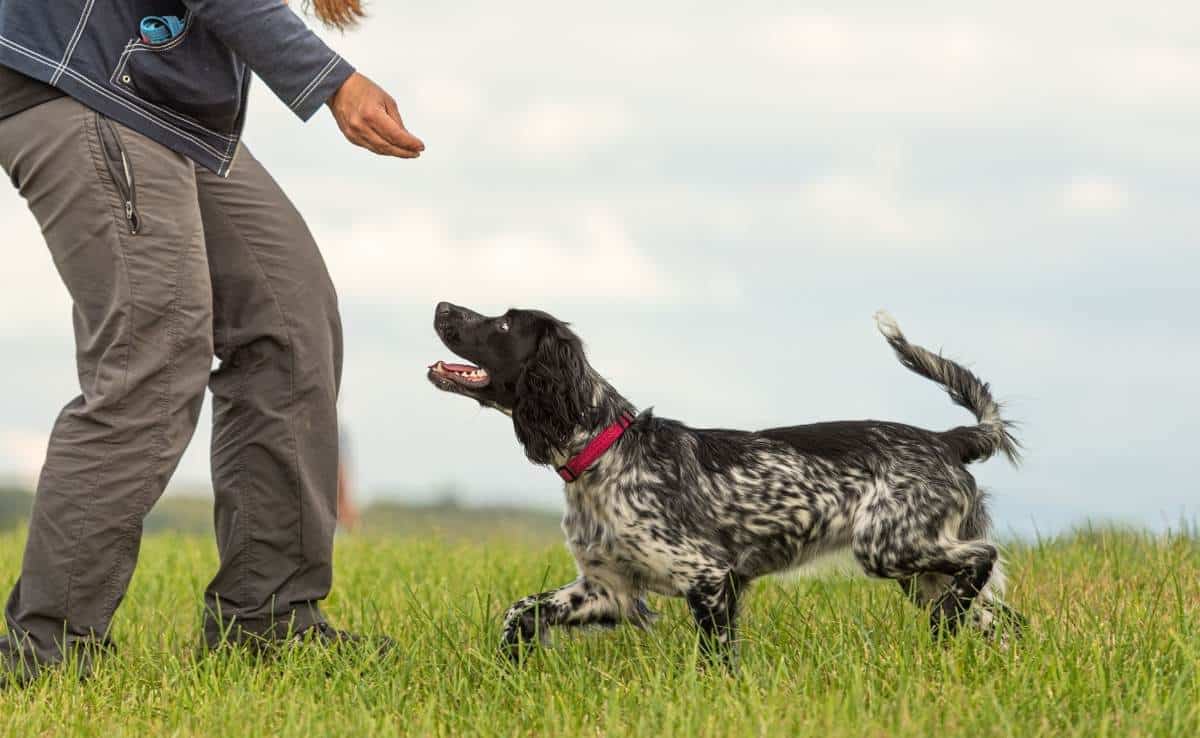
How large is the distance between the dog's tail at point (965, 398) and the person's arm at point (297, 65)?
2.27 meters

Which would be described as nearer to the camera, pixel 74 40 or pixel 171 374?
pixel 74 40

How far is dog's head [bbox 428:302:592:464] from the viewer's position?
5.12 metres

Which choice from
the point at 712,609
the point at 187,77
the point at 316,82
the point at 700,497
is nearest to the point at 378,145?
the point at 316,82

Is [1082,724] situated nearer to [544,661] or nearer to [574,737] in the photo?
[574,737]

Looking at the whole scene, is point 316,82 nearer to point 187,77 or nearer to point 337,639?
point 187,77

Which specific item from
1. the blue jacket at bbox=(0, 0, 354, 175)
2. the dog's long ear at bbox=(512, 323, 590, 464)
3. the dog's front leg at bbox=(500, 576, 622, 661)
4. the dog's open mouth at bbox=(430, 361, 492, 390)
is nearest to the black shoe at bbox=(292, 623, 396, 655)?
the dog's front leg at bbox=(500, 576, 622, 661)

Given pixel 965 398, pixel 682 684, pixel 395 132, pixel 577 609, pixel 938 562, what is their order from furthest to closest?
pixel 965 398 → pixel 938 562 → pixel 577 609 → pixel 395 132 → pixel 682 684

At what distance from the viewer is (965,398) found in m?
5.85

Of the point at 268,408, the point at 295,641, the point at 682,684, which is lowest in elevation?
the point at 295,641

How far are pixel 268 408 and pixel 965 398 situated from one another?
2774 mm

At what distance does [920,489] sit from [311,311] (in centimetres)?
235

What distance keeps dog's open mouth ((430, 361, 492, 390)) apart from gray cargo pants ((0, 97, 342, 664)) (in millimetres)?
460

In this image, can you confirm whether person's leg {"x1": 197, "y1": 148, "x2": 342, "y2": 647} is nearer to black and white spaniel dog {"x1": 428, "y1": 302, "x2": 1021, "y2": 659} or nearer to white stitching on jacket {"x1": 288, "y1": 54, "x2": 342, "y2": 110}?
black and white spaniel dog {"x1": 428, "y1": 302, "x2": 1021, "y2": 659}

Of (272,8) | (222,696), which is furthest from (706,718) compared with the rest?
(272,8)
